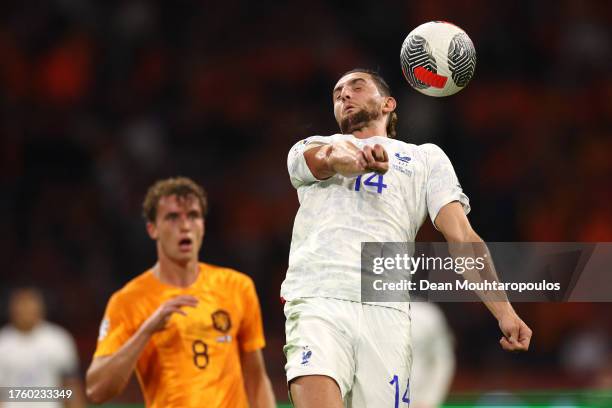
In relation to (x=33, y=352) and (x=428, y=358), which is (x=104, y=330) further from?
(x=33, y=352)

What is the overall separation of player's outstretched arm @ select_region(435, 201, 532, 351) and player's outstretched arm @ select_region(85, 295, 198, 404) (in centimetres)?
142

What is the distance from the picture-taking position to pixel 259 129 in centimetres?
1273

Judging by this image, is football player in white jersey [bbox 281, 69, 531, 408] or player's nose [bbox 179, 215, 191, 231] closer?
football player in white jersey [bbox 281, 69, 531, 408]

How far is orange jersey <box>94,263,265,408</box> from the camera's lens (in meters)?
5.32

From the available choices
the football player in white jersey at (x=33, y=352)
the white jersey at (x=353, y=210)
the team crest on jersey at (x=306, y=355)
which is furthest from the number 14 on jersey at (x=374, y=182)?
the football player in white jersey at (x=33, y=352)

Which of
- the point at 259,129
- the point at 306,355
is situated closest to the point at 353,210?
the point at 306,355

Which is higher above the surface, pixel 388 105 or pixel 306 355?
pixel 388 105

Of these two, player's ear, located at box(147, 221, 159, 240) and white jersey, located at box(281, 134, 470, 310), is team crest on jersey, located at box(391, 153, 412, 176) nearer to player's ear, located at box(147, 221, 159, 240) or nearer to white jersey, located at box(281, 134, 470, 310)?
white jersey, located at box(281, 134, 470, 310)

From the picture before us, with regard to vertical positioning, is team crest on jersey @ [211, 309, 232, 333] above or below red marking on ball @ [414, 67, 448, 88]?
below

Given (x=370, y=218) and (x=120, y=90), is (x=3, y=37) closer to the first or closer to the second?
(x=120, y=90)

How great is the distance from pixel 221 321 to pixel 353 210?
4.44 feet

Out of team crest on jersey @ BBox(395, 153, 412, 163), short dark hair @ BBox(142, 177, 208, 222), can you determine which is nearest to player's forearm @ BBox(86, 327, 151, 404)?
short dark hair @ BBox(142, 177, 208, 222)

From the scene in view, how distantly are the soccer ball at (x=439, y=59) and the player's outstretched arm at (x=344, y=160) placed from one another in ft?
2.55

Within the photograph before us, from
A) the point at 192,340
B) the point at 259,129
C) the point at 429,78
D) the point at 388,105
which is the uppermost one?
the point at 259,129
